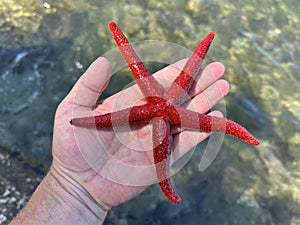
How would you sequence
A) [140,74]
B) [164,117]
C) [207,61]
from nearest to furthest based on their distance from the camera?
[164,117] < [140,74] < [207,61]

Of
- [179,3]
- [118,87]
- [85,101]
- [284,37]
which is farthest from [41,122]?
[284,37]

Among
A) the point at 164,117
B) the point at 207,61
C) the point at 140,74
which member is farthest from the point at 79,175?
the point at 207,61

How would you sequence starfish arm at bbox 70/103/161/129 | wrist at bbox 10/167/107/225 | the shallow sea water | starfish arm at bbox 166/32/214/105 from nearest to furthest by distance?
starfish arm at bbox 70/103/161/129, wrist at bbox 10/167/107/225, starfish arm at bbox 166/32/214/105, the shallow sea water

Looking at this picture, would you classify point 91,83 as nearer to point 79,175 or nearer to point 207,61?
point 79,175

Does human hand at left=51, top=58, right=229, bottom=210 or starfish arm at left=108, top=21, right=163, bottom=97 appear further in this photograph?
starfish arm at left=108, top=21, right=163, bottom=97

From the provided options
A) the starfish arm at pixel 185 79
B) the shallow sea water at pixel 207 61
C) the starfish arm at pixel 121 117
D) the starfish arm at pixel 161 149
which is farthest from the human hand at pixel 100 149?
the shallow sea water at pixel 207 61

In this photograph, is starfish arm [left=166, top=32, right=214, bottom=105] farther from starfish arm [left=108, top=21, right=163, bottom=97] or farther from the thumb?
the thumb

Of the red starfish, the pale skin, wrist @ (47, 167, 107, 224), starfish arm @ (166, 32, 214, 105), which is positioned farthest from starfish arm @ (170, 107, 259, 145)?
wrist @ (47, 167, 107, 224)
